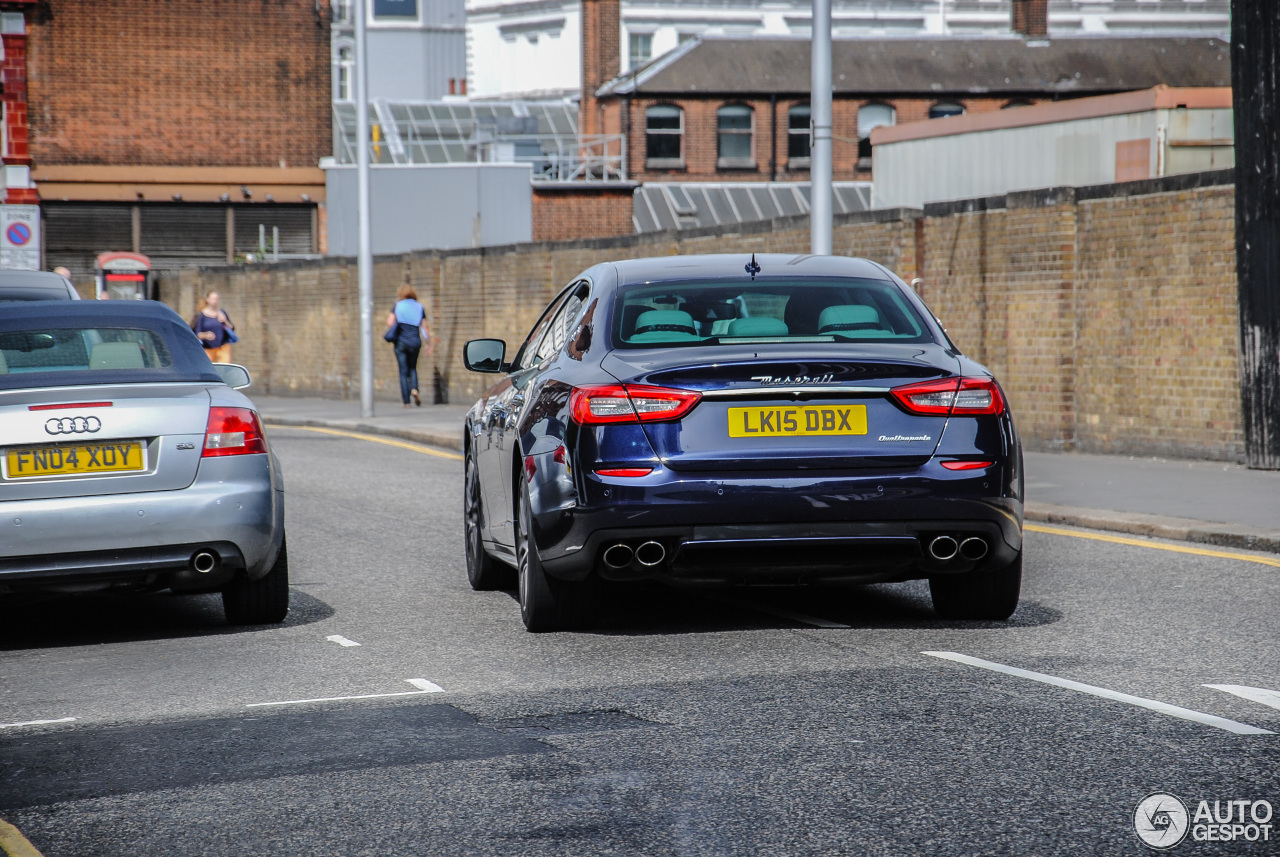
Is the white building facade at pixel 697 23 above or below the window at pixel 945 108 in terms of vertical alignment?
above

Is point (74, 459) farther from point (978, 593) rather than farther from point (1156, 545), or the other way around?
point (1156, 545)

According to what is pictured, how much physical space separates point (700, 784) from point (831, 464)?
2.16 m

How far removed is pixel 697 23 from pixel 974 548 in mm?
84844

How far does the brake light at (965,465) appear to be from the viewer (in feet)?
21.6

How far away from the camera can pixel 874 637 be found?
22.7 feet

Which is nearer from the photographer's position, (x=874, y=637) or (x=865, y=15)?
(x=874, y=637)

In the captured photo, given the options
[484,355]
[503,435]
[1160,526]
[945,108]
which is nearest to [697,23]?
[945,108]

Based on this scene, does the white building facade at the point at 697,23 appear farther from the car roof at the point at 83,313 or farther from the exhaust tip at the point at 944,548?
the exhaust tip at the point at 944,548

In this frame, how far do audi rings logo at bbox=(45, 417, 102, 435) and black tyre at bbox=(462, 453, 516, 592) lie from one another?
212cm

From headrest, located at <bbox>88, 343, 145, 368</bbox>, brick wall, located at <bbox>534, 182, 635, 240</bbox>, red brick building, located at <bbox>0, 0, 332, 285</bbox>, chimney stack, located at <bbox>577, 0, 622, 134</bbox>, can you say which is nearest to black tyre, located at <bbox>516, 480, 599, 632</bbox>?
headrest, located at <bbox>88, 343, 145, 368</bbox>

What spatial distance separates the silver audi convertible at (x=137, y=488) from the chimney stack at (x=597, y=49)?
58.4 meters

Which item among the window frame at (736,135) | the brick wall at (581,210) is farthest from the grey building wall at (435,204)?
the window frame at (736,135)

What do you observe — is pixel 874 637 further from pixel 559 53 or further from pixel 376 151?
pixel 559 53

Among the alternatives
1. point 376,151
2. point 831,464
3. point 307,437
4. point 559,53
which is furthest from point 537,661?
point 559,53
